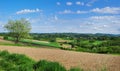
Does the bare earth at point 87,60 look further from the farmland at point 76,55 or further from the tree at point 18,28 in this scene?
the tree at point 18,28

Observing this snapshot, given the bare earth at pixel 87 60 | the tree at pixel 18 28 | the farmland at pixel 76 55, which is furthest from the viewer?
the tree at pixel 18 28

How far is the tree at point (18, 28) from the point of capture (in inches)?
3669

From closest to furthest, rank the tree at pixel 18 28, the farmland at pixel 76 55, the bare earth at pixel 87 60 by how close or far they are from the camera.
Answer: the bare earth at pixel 87 60 → the farmland at pixel 76 55 → the tree at pixel 18 28

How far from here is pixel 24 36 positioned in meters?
93.0

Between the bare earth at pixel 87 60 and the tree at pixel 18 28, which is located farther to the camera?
the tree at pixel 18 28

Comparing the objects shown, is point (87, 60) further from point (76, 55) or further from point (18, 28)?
point (18, 28)

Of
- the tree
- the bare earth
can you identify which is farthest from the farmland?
the tree

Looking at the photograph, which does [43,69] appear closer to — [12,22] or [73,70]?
[73,70]

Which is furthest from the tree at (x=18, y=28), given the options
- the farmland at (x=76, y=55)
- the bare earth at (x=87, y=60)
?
the bare earth at (x=87, y=60)

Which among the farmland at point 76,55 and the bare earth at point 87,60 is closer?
the bare earth at point 87,60

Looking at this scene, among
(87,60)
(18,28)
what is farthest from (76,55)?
(18,28)

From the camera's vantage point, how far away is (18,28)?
94062 mm

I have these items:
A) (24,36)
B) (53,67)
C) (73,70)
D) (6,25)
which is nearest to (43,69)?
(53,67)

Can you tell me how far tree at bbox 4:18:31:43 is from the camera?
93188mm
